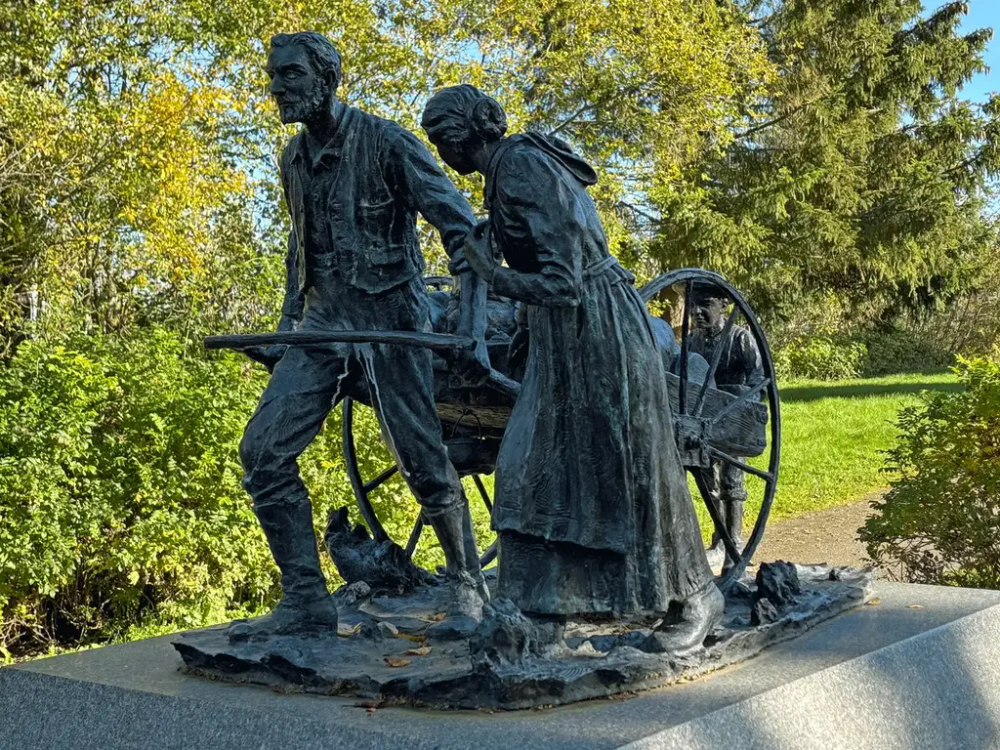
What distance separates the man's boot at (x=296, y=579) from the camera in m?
4.75

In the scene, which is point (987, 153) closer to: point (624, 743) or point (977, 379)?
point (977, 379)

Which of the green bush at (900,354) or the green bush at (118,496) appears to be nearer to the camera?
the green bush at (118,496)

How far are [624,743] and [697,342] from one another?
129 inches

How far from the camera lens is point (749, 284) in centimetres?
2350

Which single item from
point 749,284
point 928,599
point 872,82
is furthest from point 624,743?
point 872,82

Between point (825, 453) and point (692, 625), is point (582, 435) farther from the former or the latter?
point (825, 453)

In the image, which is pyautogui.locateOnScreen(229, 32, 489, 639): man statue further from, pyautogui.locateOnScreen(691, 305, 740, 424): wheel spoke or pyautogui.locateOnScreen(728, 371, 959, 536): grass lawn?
pyautogui.locateOnScreen(728, 371, 959, 536): grass lawn

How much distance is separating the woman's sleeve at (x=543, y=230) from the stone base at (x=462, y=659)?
3.64ft

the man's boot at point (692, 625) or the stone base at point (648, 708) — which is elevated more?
the man's boot at point (692, 625)

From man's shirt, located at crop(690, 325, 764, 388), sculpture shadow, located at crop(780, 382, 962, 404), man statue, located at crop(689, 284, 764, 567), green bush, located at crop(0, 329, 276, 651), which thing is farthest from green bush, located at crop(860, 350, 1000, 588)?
sculpture shadow, located at crop(780, 382, 962, 404)

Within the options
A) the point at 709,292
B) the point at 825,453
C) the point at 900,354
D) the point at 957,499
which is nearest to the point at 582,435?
the point at 709,292

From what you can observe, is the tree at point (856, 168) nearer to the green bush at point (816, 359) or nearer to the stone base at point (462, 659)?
the green bush at point (816, 359)

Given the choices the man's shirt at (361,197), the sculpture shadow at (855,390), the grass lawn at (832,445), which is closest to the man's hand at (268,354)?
the man's shirt at (361,197)

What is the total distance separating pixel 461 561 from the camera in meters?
5.04
